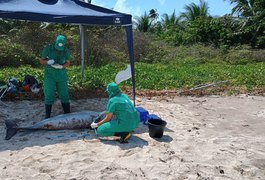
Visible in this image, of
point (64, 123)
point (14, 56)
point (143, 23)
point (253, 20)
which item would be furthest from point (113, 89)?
point (143, 23)

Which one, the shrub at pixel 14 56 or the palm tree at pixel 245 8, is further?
the palm tree at pixel 245 8

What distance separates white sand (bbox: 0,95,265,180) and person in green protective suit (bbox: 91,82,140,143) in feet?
0.53

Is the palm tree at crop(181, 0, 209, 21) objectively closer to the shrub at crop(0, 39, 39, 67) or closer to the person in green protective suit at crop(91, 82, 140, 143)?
the shrub at crop(0, 39, 39, 67)

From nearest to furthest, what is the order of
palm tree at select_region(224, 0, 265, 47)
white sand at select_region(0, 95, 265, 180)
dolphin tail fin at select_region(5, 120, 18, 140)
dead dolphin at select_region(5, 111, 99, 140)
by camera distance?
1. white sand at select_region(0, 95, 265, 180)
2. dolphin tail fin at select_region(5, 120, 18, 140)
3. dead dolphin at select_region(5, 111, 99, 140)
4. palm tree at select_region(224, 0, 265, 47)

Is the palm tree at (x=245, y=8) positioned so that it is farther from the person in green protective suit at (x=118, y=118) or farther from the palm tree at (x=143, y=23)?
the person in green protective suit at (x=118, y=118)

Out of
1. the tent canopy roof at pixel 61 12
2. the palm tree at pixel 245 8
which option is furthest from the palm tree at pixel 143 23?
the tent canopy roof at pixel 61 12

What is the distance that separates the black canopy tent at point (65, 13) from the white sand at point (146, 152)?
1.83 m

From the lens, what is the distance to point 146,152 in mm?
5281

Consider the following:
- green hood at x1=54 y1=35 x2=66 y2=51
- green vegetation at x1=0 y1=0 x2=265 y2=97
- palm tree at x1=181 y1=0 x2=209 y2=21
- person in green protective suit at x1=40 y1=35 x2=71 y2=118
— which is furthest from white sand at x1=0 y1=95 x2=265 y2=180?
palm tree at x1=181 y1=0 x2=209 y2=21

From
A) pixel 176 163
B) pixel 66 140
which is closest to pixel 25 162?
pixel 66 140

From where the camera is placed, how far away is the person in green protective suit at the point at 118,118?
5.60 metres

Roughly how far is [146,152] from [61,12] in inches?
125

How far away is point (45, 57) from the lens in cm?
680

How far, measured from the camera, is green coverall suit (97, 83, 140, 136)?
18.4ft
